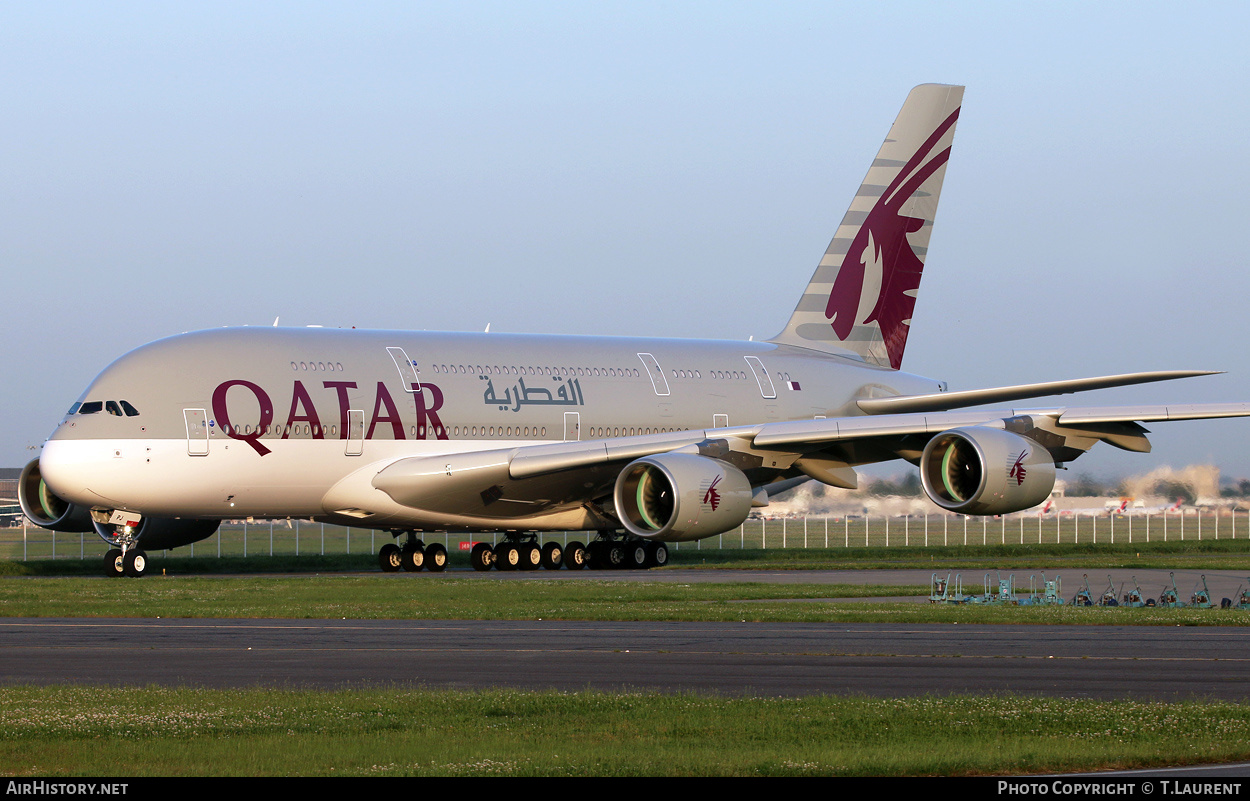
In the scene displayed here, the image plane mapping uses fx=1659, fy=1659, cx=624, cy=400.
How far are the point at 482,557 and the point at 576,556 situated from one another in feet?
6.66

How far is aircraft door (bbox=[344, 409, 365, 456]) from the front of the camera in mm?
29483

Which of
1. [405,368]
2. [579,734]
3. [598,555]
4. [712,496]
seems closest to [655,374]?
[598,555]

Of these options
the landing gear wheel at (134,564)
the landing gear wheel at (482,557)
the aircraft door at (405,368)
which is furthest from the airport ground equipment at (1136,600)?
the landing gear wheel at (134,564)

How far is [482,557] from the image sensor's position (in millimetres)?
33656

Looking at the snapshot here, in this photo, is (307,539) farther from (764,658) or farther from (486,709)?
(486,709)

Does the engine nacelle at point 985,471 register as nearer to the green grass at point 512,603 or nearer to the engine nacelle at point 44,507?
the green grass at point 512,603

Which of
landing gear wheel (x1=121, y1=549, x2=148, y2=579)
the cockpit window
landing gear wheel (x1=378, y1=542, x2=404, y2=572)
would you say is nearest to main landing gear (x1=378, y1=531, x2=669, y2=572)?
landing gear wheel (x1=378, y1=542, x2=404, y2=572)

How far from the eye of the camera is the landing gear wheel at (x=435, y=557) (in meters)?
33.6

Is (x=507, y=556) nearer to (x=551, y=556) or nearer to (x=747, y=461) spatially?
(x=551, y=556)

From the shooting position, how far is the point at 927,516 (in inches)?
1640

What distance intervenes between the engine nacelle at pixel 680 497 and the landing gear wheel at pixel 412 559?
19.5 feet

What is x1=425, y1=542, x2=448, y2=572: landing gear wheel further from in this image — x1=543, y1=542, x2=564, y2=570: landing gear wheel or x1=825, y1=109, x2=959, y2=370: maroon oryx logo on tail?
x1=825, y1=109, x2=959, y2=370: maroon oryx logo on tail
